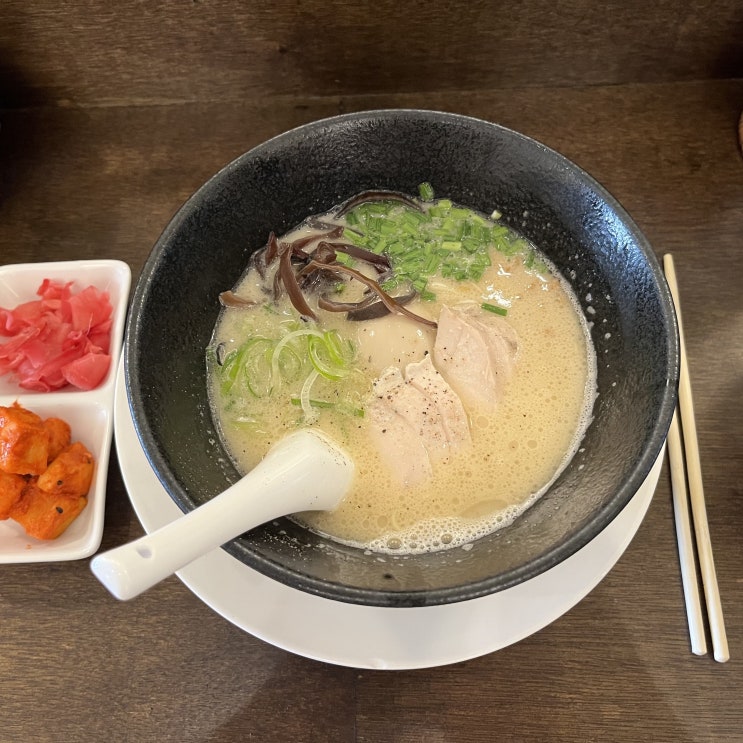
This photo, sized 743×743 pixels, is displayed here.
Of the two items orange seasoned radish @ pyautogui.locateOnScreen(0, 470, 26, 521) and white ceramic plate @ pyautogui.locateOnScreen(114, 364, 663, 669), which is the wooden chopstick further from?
orange seasoned radish @ pyautogui.locateOnScreen(0, 470, 26, 521)

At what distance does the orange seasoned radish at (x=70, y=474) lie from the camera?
138 centimetres

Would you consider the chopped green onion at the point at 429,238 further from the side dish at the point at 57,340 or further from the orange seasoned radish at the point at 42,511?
the orange seasoned radish at the point at 42,511

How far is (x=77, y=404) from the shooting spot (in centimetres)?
154

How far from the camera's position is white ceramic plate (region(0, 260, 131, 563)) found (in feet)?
4.52

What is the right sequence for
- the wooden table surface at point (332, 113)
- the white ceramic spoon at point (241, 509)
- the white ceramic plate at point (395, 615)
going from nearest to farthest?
the white ceramic spoon at point (241, 509) → the white ceramic plate at point (395, 615) → the wooden table surface at point (332, 113)

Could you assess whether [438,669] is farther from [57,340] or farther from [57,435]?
[57,340]

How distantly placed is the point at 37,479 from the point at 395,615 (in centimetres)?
84

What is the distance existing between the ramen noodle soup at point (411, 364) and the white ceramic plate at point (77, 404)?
29 centimetres

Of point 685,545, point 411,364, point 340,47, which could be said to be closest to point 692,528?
point 685,545

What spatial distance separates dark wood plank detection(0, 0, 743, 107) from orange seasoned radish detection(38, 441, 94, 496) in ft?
3.92

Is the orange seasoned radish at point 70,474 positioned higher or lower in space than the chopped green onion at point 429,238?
lower

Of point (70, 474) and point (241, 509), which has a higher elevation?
point (241, 509)

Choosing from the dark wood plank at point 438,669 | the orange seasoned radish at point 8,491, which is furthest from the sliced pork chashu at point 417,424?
the orange seasoned radish at point 8,491

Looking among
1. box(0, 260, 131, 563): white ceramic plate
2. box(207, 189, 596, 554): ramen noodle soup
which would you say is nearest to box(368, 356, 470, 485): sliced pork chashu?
box(207, 189, 596, 554): ramen noodle soup
